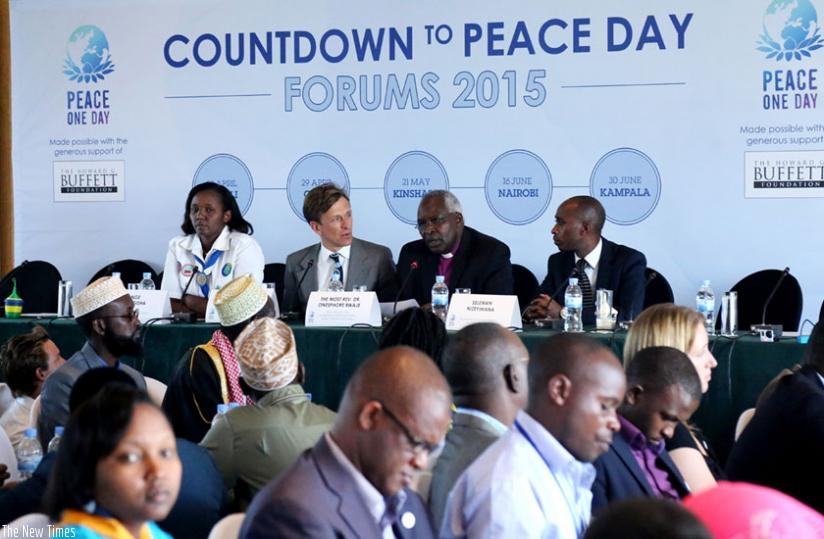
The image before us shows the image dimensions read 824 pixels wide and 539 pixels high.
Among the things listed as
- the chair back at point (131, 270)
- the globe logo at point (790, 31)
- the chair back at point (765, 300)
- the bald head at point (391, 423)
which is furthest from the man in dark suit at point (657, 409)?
the chair back at point (131, 270)

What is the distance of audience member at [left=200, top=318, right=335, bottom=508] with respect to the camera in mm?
3004

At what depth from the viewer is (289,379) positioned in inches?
126

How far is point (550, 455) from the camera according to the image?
2.07m

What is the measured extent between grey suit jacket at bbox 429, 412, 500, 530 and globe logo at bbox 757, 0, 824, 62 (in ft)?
14.7

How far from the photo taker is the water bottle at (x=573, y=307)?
4.96 metres

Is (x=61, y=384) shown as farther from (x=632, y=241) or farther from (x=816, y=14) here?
(x=816, y=14)

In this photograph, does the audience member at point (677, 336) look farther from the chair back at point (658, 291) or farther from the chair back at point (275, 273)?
the chair back at point (275, 273)

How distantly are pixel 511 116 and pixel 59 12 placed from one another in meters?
3.10

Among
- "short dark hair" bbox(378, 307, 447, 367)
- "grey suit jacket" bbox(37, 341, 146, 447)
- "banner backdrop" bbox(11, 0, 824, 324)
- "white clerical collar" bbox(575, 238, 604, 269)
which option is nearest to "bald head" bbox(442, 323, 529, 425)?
"short dark hair" bbox(378, 307, 447, 367)

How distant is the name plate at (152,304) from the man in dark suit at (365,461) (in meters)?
3.71

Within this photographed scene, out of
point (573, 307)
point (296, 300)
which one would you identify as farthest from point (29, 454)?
point (296, 300)

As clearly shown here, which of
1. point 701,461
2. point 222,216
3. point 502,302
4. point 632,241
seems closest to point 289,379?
point 701,461

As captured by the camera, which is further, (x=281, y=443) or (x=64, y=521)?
(x=281, y=443)

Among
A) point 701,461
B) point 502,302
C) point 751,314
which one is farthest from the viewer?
point 751,314
